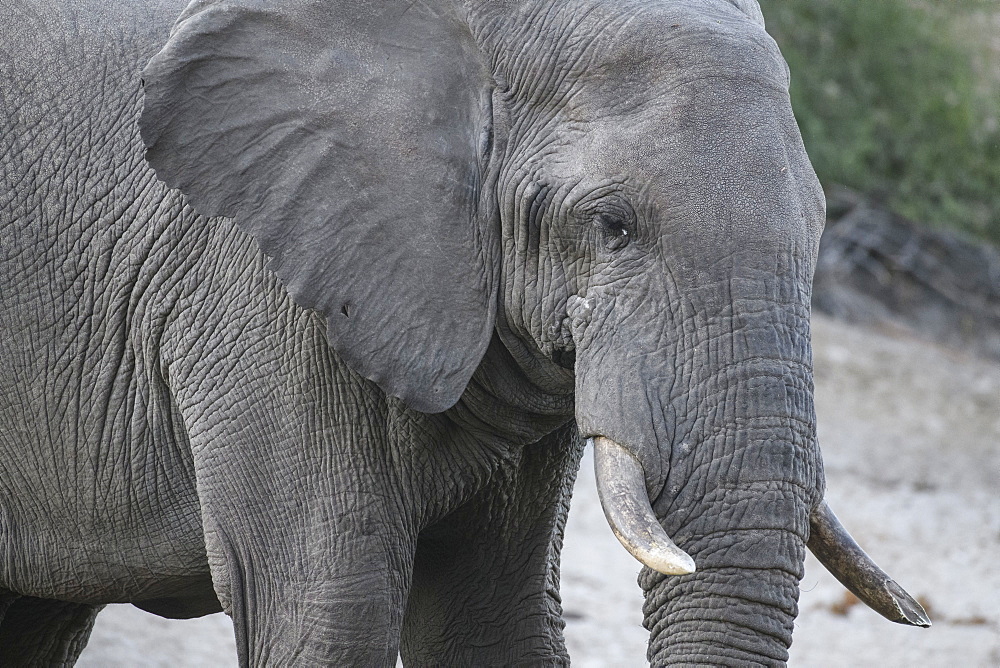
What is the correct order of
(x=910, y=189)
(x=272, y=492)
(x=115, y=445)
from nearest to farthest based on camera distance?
(x=272, y=492) < (x=115, y=445) < (x=910, y=189)

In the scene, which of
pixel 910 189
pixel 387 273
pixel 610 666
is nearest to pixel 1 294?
pixel 387 273

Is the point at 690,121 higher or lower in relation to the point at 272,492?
higher

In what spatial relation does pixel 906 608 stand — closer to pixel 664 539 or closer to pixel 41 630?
pixel 664 539

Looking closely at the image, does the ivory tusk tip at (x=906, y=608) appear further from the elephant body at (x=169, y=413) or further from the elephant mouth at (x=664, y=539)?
the elephant body at (x=169, y=413)

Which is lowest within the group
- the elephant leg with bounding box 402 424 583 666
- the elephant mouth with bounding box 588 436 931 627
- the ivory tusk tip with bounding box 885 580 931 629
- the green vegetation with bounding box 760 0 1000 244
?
the green vegetation with bounding box 760 0 1000 244

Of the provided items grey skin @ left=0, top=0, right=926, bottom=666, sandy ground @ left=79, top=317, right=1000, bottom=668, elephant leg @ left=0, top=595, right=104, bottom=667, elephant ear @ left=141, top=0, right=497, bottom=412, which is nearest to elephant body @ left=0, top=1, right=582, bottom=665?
grey skin @ left=0, top=0, right=926, bottom=666

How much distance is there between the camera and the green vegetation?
14.3 meters

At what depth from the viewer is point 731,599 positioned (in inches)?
111

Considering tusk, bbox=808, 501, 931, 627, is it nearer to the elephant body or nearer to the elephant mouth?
the elephant mouth

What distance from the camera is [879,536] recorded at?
28.9 ft

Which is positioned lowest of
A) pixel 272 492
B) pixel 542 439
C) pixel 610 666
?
pixel 610 666

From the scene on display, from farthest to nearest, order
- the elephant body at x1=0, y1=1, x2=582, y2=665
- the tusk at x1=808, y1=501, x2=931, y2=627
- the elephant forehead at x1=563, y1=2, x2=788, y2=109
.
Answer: the elephant body at x1=0, y1=1, x2=582, y2=665
the tusk at x1=808, y1=501, x2=931, y2=627
the elephant forehead at x1=563, y1=2, x2=788, y2=109

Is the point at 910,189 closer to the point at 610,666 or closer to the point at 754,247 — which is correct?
the point at 610,666

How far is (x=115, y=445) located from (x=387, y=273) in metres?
0.94
